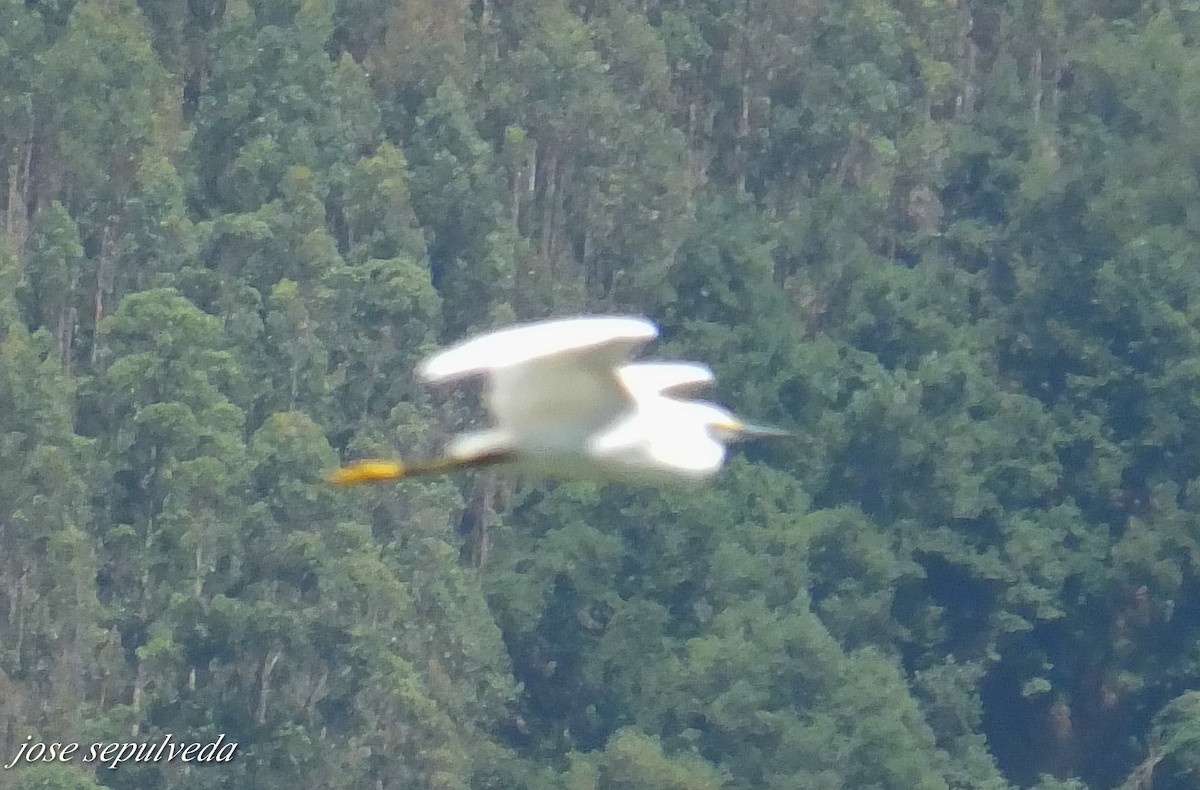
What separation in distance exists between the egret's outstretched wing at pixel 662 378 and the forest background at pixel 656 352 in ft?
46.4

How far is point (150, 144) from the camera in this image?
80.3ft

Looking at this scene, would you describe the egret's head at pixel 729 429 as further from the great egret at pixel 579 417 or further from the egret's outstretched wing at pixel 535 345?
the egret's outstretched wing at pixel 535 345

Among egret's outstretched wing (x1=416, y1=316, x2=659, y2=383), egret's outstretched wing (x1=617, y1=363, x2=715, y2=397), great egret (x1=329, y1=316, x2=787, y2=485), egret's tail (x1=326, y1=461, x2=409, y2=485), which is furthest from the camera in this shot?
egret's outstretched wing (x1=617, y1=363, x2=715, y2=397)

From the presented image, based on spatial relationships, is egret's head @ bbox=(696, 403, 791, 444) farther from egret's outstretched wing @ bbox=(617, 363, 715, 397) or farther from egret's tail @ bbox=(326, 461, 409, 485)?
egret's tail @ bbox=(326, 461, 409, 485)

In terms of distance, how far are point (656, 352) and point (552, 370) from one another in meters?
18.5

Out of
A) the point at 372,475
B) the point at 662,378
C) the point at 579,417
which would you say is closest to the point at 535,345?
the point at 579,417

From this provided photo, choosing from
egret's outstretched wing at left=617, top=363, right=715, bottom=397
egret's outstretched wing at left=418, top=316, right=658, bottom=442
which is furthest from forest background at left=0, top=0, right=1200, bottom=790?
egret's outstretched wing at left=418, top=316, right=658, bottom=442

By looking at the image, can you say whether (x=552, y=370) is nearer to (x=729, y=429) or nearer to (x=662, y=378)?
(x=662, y=378)

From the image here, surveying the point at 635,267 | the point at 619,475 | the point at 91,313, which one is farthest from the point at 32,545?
the point at 619,475

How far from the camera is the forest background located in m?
21.2

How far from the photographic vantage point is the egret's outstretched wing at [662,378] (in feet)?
20.5

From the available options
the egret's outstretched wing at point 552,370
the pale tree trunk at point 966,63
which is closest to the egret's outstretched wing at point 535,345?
the egret's outstretched wing at point 552,370

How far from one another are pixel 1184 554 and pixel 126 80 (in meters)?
9.86

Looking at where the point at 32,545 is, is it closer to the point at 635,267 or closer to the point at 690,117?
the point at 635,267
